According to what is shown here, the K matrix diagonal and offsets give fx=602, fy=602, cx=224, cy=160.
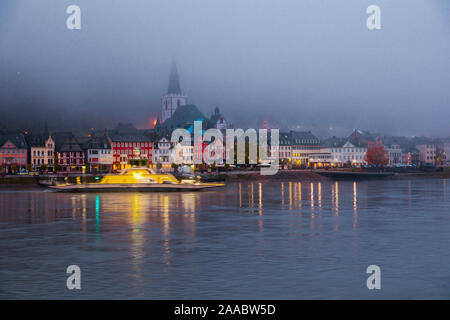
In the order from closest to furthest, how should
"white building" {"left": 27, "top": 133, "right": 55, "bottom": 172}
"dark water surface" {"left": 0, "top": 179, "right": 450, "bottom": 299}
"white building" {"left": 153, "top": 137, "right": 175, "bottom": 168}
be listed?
"dark water surface" {"left": 0, "top": 179, "right": 450, "bottom": 299} < "white building" {"left": 27, "top": 133, "right": 55, "bottom": 172} < "white building" {"left": 153, "top": 137, "right": 175, "bottom": 168}

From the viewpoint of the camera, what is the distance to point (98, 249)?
2639cm

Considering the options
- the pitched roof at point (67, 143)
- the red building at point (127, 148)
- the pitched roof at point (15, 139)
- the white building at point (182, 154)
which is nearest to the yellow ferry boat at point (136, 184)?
the pitched roof at point (15, 139)

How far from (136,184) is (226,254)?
58.4 m

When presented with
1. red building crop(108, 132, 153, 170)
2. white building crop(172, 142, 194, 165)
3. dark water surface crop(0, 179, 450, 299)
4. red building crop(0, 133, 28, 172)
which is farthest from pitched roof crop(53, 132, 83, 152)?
dark water surface crop(0, 179, 450, 299)

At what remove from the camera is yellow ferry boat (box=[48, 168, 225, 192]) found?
8106cm

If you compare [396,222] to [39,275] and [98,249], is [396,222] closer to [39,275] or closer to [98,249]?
[98,249]

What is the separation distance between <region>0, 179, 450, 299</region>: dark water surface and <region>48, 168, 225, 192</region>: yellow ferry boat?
117 ft

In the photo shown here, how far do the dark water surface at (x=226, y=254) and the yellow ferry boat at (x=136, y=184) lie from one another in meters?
35.7

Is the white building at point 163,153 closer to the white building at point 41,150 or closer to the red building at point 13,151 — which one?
the white building at point 41,150

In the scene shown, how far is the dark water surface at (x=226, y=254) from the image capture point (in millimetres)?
18062

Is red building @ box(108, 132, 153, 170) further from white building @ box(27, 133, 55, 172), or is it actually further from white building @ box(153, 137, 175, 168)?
white building @ box(27, 133, 55, 172)

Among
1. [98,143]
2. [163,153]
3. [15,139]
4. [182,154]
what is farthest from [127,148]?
[15,139]
